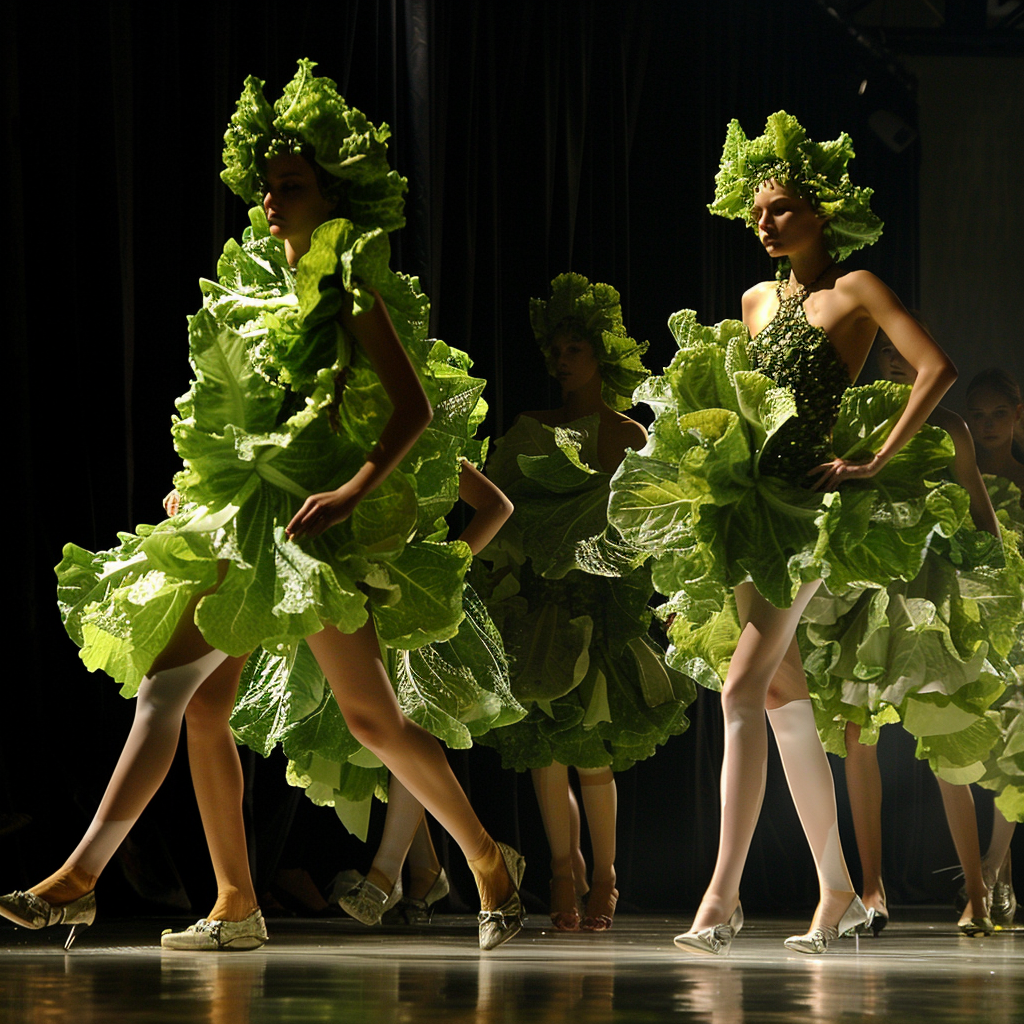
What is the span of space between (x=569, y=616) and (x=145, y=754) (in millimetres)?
1514

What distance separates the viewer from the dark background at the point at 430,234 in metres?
3.78

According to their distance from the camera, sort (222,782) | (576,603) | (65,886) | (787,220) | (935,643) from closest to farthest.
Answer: (65,886) → (222,782) → (787,220) → (935,643) → (576,603)

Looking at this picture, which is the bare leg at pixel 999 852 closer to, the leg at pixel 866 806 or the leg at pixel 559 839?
the leg at pixel 866 806

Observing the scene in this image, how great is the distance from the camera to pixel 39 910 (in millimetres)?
2086

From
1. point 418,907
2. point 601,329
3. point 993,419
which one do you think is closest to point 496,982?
point 418,907

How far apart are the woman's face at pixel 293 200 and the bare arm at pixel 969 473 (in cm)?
142

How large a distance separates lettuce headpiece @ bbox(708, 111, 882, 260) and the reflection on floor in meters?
1.36

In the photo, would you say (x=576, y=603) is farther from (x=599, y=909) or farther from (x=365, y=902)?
(x=365, y=902)

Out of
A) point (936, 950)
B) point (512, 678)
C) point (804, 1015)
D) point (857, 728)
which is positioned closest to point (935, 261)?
point (857, 728)

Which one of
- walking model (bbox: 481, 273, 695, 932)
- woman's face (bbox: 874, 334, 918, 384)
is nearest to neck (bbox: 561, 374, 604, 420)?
walking model (bbox: 481, 273, 695, 932)

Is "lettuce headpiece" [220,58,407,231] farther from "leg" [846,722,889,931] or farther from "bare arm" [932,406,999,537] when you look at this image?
"leg" [846,722,889,931]

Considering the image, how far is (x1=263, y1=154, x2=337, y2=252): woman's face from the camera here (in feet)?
7.84

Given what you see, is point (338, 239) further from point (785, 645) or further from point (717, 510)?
point (785, 645)

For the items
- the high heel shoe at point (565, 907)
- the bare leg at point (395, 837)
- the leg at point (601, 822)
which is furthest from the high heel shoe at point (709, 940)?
the leg at point (601, 822)
